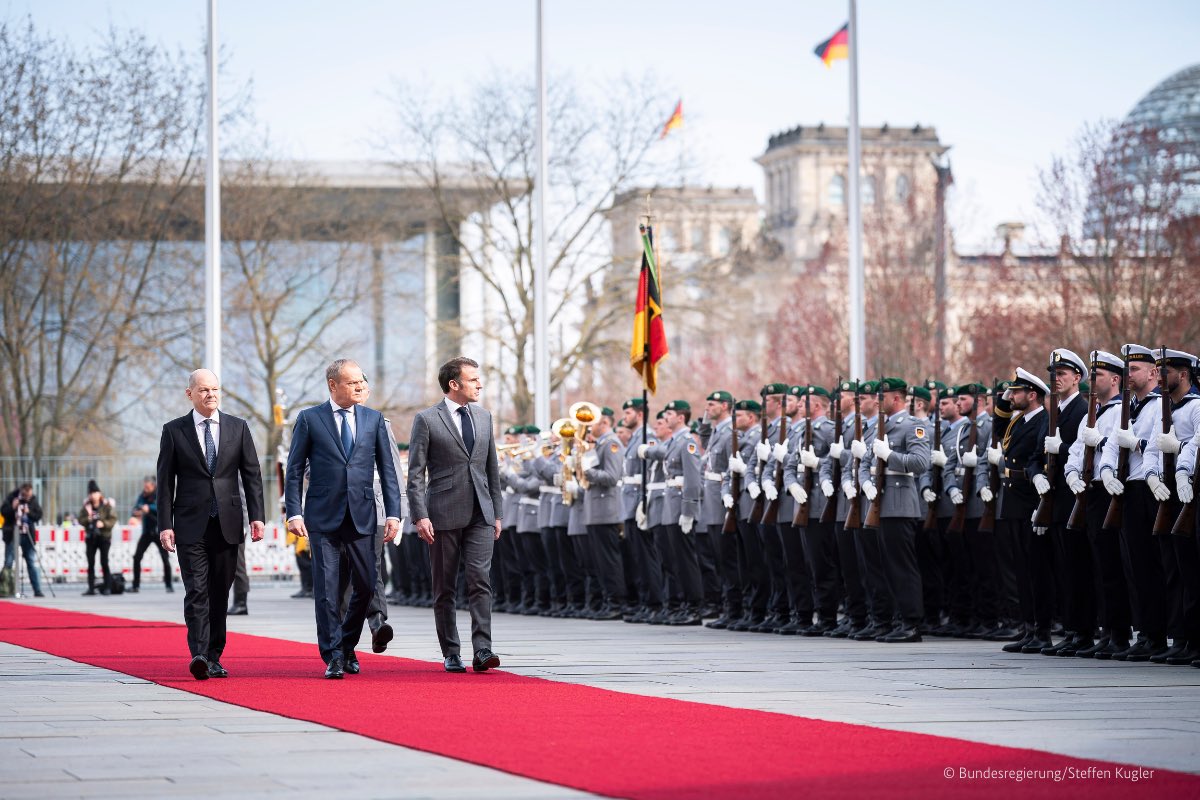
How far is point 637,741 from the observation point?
8.60m

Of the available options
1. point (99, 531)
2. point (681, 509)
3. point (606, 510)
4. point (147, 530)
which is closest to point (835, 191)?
point (147, 530)

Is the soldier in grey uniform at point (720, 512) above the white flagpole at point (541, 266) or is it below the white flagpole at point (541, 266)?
below

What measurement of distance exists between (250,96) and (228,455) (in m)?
27.5

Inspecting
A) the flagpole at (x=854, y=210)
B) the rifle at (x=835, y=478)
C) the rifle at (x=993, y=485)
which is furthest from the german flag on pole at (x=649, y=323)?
the flagpole at (x=854, y=210)

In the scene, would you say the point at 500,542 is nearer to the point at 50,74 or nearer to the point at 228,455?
the point at 228,455

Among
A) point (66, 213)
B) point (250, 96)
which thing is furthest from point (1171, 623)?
point (66, 213)

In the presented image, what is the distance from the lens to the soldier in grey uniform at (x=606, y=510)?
802 inches

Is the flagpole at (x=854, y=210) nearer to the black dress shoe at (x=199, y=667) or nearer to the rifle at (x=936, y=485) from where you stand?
the rifle at (x=936, y=485)

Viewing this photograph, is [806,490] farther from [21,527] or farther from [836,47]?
[21,527]

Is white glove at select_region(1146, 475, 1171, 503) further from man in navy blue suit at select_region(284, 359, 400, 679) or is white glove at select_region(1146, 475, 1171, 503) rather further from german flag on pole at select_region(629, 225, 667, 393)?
german flag on pole at select_region(629, 225, 667, 393)

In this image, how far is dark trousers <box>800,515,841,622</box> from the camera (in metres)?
16.8

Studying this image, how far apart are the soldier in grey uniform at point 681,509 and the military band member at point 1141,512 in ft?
20.1

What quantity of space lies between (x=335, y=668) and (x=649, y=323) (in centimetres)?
907

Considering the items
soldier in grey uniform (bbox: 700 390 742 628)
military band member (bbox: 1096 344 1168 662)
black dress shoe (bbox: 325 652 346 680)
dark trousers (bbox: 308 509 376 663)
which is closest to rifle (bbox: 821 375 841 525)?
soldier in grey uniform (bbox: 700 390 742 628)
